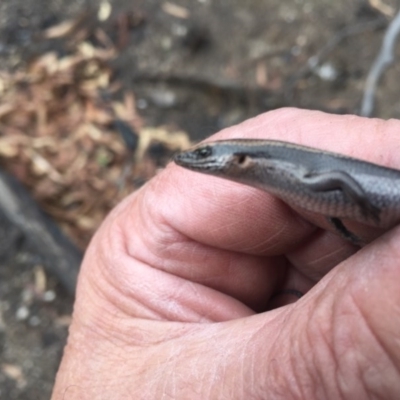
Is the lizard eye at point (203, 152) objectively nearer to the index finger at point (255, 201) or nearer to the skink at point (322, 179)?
the skink at point (322, 179)

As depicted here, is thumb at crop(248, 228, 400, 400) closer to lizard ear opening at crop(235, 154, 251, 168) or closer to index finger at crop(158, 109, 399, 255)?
lizard ear opening at crop(235, 154, 251, 168)

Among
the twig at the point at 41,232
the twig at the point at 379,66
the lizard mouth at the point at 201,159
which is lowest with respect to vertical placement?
the twig at the point at 41,232

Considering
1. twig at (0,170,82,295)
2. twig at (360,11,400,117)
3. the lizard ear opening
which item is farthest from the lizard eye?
twig at (360,11,400,117)

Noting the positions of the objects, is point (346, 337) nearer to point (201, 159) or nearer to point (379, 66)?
point (201, 159)

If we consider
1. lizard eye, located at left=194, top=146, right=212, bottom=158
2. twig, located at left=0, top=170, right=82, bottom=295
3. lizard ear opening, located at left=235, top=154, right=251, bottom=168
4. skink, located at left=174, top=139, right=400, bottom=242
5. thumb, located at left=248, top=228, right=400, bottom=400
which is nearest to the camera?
thumb, located at left=248, top=228, right=400, bottom=400

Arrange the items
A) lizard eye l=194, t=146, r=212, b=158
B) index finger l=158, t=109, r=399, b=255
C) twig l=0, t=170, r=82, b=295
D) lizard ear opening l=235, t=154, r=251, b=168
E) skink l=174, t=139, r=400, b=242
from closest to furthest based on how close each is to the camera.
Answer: skink l=174, t=139, r=400, b=242 → lizard ear opening l=235, t=154, r=251, b=168 → lizard eye l=194, t=146, r=212, b=158 → index finger l=158, t=109, r=399, b=255 → twig l=0, t=170, r=82, b=295

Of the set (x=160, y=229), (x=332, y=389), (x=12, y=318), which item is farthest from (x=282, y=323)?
(x=12, y=318)

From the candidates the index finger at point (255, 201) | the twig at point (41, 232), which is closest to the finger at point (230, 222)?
the index finger at point (255, 201)
